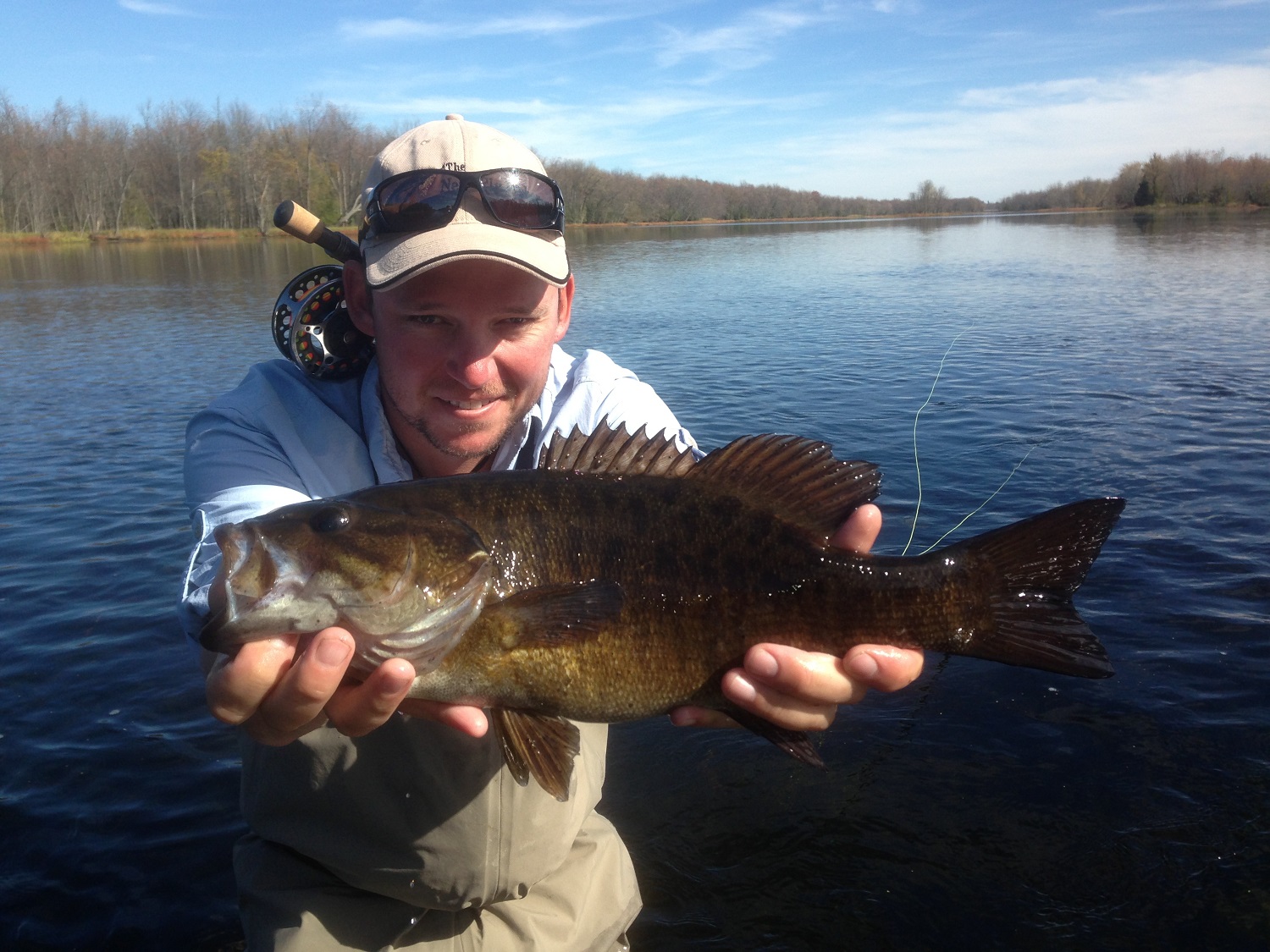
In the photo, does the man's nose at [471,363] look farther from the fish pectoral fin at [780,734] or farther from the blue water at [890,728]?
the blue water at [890,728]

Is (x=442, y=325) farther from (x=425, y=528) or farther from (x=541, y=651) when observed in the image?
(x=541, y=651)

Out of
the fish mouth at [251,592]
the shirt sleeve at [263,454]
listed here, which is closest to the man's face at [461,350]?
the shirt sleeve at [263,454]

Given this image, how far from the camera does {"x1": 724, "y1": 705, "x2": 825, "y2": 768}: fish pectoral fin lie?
271cm

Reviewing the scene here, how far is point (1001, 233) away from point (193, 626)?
78.6 m

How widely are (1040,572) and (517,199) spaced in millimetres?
2370

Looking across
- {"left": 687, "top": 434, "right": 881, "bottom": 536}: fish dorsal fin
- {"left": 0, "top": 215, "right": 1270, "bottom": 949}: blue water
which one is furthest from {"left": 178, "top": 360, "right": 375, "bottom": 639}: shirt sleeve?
{"left": 0, "top": 215, "right": 1270, "bottom": 949}: blue water

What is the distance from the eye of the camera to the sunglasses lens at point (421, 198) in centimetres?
335

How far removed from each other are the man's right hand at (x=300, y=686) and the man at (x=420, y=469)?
516 mm

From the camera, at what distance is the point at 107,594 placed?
868cm

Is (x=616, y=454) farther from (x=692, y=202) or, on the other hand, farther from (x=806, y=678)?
(x=692, y=202)

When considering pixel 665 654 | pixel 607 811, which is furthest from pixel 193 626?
pixel 607 811

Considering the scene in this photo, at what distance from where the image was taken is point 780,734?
9.09ft

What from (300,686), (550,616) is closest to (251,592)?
(300,686)

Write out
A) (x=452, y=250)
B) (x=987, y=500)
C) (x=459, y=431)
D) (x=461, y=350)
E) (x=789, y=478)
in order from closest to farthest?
(x=789, y=478) → (x=452, y=250) → (x=461, y=350) → (x=459, y=431) → (x=987, y=500)
